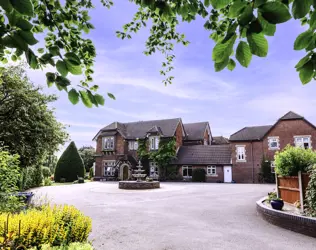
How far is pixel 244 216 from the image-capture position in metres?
10.9

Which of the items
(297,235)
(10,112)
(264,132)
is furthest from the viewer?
(264,132)

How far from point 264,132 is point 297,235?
98.7ft

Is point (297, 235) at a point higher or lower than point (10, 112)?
lower

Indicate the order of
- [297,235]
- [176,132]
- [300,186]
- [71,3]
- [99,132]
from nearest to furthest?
1. [71,3]
2. [297,235]
3. [300,186]
4. [176,132]
5. [99,132]

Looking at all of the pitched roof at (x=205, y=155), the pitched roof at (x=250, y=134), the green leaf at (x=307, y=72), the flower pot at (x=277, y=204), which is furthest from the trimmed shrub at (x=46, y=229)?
the pitched roof at (x=250, y=134)

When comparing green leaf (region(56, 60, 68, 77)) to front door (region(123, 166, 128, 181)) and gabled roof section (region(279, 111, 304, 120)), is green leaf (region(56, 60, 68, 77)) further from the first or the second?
front door (region(123, 166, 128, 181))

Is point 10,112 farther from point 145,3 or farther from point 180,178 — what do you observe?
point 180,178

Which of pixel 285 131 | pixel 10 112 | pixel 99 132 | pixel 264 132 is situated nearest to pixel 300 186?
pixel 10 112

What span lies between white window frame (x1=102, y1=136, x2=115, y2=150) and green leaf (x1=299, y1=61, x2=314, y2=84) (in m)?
41.1

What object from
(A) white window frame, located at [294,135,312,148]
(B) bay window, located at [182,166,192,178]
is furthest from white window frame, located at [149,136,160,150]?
(A) white window frame, located at [294,135,312,148]

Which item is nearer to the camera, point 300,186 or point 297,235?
point 297,235

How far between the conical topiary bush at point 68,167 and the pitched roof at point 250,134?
2407 centimetres

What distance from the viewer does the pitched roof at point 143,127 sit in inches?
1577

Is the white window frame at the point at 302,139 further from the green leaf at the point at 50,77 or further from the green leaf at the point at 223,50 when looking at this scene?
the green leaf at the point at 50,77
